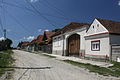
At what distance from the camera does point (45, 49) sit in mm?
33062

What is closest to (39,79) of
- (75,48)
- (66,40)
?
(75,48)

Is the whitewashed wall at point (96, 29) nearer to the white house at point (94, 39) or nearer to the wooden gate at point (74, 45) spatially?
the white house at point (94, 39)

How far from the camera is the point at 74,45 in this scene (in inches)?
758

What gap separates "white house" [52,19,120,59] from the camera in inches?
487

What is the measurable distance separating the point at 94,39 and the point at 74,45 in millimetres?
5404

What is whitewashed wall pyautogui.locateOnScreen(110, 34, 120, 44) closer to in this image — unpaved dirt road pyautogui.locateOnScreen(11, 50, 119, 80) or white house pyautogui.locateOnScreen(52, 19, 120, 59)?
white house pyautogui.locateOnScreen(52, 19, 120, 59)

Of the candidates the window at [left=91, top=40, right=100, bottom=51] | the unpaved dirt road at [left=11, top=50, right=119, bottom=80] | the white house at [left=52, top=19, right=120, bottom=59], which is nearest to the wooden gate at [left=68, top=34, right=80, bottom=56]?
the white house at [left=52, top=19, right=120, bottom=59]

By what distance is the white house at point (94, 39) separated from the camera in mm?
12367

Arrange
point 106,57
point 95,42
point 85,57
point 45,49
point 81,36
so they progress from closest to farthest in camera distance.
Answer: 1. point 106,57
2. point 95,42
3. point 85,57
4. point 81,36
5. point 45,49

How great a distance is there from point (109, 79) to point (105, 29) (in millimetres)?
7759

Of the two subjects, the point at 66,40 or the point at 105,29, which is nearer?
the point at 105,29

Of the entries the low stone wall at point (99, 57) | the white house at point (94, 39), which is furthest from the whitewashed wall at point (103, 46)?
the low stone wall at point (99, 57)

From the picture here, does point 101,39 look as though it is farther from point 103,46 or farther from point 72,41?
point 72,41

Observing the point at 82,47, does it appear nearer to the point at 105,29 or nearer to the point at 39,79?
the point at 105,29
